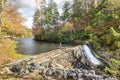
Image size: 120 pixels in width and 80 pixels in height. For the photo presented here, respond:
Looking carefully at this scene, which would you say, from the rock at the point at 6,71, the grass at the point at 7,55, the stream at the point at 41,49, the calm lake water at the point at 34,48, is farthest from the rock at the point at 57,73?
the calm lake water at the point at 34,48

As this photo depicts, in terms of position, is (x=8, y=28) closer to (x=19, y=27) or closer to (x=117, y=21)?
(x=19, y=27)

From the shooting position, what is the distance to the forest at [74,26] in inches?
931

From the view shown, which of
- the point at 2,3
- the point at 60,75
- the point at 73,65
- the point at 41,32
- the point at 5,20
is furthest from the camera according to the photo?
the point at 41,32

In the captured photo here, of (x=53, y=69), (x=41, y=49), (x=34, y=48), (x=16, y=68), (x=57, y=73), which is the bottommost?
(x=57, y=73)

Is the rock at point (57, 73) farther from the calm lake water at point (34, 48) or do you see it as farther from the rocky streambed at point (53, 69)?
the calm lake water at point (34, 48)

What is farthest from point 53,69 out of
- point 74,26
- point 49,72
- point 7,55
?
point 74,26

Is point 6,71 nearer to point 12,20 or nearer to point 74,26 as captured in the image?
point 12,20

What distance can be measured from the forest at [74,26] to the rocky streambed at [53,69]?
1873mm

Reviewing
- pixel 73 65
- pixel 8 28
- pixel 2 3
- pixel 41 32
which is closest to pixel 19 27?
pixel 8 28

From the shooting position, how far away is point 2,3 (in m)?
22.5

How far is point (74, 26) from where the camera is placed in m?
59.9

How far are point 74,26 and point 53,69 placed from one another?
145ft

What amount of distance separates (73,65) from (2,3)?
10049 mm

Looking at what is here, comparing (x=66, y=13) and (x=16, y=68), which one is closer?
(x=16, y=68)
